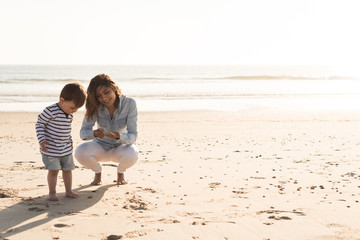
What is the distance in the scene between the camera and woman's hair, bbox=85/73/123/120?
4945 mm

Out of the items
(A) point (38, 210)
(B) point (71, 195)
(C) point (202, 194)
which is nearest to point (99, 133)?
(B) point (71, 195)

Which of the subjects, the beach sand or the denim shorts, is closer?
the beach sand

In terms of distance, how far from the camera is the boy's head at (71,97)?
4.40m

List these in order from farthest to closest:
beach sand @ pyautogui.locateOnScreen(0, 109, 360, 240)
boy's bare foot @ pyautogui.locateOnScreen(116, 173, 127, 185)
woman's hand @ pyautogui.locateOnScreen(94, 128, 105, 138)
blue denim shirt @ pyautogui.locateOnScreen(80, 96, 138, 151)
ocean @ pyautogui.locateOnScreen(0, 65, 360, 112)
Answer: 1. ocean @ pyautogui.locateOnScreen(0, 65, 360, 112)
2. boy's bare foot @ pyautogui.locateOnScreen(116, 173, 127, 185)
3. blue denim shirt @ pyautogui.locateOnScreen(80, 96, 138, 151)
4. woman's hand @ pyautogui.locateOnScreen(94, 128, 105, 138)
5. beach sand @ pyautogui.locateOnScreen(0, 109, 360, 240)

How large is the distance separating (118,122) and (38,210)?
152 centimetres

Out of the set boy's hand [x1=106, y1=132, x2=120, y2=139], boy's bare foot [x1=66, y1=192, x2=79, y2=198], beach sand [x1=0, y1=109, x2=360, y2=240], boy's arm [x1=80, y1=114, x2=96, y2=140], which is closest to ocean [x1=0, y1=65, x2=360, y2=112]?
beach sand [x1=0, y1=109, x2=360, y2=240]

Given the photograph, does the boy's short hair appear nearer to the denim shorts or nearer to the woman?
the woman

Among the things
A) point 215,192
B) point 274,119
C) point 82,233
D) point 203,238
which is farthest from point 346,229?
point 274,119

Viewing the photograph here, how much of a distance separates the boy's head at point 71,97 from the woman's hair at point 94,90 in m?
0.49

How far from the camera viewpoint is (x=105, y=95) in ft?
16.3

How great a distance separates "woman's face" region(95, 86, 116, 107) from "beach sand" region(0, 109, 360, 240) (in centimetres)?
107

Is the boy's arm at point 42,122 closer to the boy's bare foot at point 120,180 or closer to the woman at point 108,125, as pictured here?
the woman at point 108,125

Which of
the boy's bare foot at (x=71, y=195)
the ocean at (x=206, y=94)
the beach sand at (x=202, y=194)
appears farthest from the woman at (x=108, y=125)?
the ocean at (x=206, y=94)

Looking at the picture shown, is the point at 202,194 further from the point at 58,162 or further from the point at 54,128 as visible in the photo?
the point at 54,128
